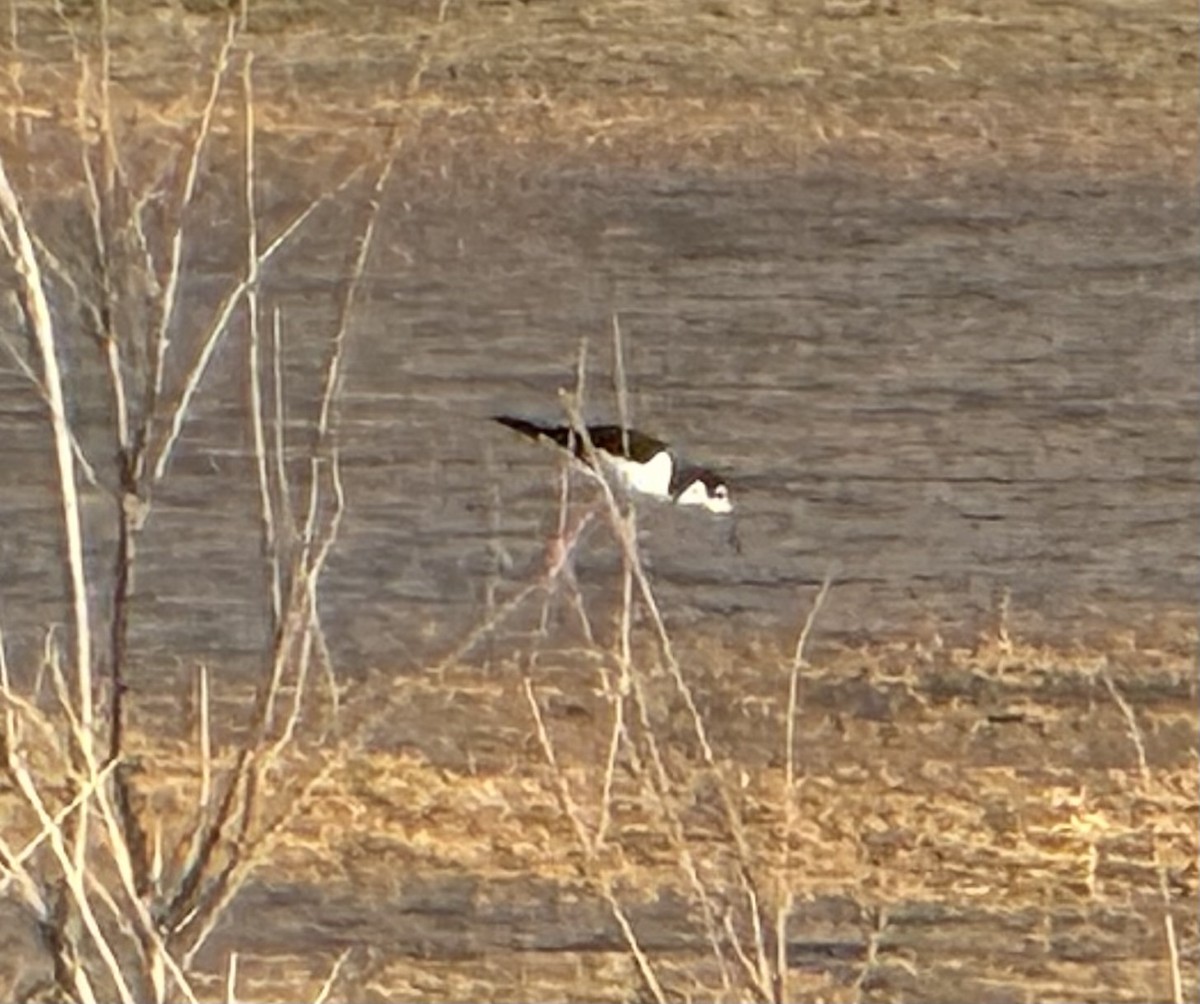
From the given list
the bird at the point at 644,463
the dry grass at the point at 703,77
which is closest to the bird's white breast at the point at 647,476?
the bird at the point at 644,463

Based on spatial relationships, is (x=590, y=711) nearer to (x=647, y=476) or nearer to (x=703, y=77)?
(x=647, y=476)

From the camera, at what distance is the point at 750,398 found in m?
1.67

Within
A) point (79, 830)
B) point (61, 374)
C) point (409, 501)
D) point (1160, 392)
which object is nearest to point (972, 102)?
point (1160, 392)

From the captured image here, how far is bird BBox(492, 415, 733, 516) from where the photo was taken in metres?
1.65

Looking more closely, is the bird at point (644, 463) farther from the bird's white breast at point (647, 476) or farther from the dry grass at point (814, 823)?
the dry grass at point (814, 823)

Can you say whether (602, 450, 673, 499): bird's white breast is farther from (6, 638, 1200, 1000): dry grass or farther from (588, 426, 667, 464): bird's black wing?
(6, 638, 1200, 1000): dry grass

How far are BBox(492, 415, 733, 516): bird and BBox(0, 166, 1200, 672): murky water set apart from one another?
0.01 metres

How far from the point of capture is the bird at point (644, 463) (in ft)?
5.42

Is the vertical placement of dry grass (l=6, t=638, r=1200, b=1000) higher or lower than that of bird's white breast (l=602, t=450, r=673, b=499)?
lower

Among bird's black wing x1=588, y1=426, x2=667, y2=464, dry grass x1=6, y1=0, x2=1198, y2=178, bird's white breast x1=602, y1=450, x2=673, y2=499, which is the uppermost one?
dry grass x1=6, y1=0, x2=1198, y2=178

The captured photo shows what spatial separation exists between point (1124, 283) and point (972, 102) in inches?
8.0

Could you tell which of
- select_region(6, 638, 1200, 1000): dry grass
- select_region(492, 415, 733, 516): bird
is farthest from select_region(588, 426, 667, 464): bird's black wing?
select_region(6, 638, 1200, 1000): dry grass

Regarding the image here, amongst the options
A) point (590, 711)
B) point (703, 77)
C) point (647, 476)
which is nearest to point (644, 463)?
point (647, 476)

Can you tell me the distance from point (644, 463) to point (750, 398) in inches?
4.3
